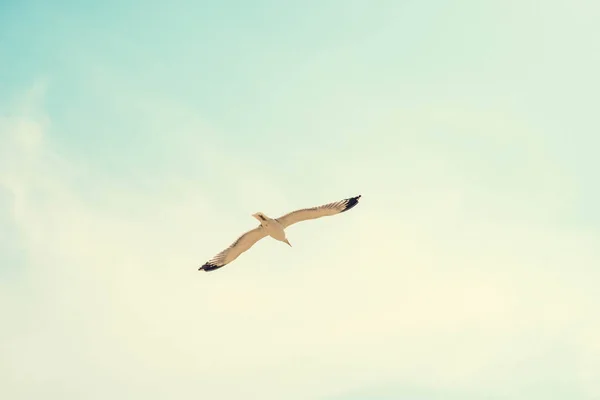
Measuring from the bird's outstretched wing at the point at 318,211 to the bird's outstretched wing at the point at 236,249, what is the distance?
231 centimetres

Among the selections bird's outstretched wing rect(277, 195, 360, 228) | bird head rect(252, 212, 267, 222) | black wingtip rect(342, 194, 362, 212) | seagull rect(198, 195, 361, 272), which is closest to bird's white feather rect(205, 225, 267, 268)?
seagull rect(198, 195, 361, 272)

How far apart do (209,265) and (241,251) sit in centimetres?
296

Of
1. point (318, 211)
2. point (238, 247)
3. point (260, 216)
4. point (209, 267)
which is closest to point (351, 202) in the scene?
point (318, 211)

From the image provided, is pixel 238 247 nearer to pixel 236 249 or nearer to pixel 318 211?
A: pixel 236 249

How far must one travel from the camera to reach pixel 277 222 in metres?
43.8

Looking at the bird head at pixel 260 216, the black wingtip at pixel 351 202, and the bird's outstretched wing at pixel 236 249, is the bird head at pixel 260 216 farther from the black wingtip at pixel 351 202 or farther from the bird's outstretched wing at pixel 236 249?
the black wingtip at pixel 351 202

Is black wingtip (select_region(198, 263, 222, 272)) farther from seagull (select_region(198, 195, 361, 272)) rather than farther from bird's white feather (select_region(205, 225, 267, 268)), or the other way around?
seagull (select_region(198, 195, 361, 272))

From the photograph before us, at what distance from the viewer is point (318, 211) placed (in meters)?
43.3

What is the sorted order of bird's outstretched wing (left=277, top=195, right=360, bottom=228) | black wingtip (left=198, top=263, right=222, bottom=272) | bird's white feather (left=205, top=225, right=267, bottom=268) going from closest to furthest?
bird's outstretched wing (left=277, top=195, right=360, bottom=228) → bird's white feather (left=205, top=225, right=267, bottom=268) → black wingtip (left=198, top=263, right=222, bottom=272)

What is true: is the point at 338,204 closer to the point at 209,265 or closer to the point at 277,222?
the point at 277,222

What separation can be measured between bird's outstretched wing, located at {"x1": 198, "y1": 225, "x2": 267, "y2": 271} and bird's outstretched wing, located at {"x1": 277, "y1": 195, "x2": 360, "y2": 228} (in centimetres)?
231

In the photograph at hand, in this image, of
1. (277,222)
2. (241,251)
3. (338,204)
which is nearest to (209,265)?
(241,251)

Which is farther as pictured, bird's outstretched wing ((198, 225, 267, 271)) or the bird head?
bird's outstretched wing ((198, 225, 267, 271))

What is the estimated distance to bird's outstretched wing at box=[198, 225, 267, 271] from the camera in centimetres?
4566
